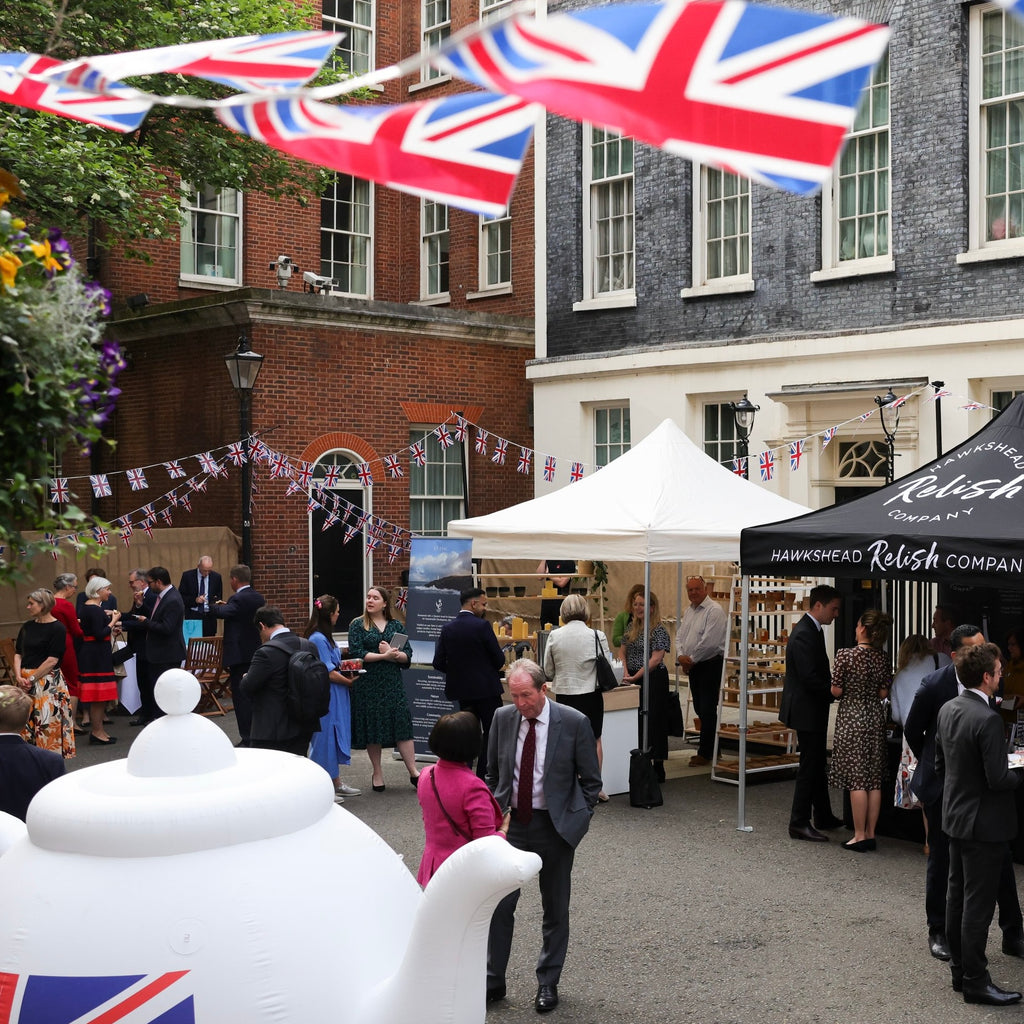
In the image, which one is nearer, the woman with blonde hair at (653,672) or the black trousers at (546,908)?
the black trousers at (546,908)

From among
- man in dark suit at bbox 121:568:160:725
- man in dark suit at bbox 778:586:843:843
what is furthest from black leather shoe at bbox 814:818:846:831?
man in dark suit at bbox 121:568:160:725

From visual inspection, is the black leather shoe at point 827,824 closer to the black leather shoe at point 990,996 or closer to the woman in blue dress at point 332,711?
the black leather shoe at point 990,996

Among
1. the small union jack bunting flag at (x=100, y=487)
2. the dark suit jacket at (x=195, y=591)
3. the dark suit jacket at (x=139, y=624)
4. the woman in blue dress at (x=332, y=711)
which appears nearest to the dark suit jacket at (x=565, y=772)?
the woman in blue dress at (x=332, y=711)

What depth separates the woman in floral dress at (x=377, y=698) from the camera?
1164 cm

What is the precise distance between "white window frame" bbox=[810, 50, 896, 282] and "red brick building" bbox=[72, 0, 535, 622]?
610cm

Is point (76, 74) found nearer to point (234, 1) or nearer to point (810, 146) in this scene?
point (810, 146)

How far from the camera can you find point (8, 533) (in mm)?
2855

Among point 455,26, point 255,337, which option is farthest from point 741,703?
point 455,26

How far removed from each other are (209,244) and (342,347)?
494 centimetres

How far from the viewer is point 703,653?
13.0m

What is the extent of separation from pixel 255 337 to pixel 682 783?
9412mm

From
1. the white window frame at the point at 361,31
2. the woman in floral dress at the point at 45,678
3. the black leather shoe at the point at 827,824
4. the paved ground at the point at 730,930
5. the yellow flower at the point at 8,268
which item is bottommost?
the paved ground at the point at 730,930

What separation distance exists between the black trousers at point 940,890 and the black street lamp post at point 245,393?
35.1ft

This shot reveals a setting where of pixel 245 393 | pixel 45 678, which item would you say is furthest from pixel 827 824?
pixel 245 393
